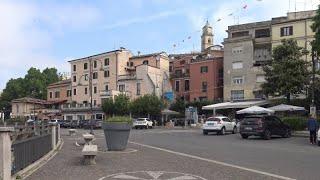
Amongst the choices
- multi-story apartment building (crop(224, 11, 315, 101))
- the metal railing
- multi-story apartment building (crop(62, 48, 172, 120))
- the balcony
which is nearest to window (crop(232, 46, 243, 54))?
multi-story apartment building (crop(224, 11, 315, 101))

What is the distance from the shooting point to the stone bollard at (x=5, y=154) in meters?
11.0

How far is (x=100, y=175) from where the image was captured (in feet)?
44.3

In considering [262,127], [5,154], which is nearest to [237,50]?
[262,127]

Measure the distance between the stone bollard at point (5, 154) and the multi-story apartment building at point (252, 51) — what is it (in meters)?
68.7

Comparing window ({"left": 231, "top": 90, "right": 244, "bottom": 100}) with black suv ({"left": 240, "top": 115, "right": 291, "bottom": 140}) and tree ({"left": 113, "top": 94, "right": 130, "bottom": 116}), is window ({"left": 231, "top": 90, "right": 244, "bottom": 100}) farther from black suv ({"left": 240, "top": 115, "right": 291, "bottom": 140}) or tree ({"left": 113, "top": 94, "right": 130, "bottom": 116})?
black suv ({"left": 240, "top": 115, "right": 291, "bottom": 140})

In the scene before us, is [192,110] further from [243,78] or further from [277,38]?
[277,38]

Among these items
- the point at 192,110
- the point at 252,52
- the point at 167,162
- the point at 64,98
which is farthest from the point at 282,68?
the point at 64,98

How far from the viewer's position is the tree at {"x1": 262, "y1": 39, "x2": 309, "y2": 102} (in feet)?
184

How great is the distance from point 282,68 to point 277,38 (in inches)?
952

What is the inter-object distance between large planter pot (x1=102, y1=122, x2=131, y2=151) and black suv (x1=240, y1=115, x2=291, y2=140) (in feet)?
54.4

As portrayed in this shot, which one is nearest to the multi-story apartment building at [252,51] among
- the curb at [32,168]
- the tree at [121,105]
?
the tree at [121,105]

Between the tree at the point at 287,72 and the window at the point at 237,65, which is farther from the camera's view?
the window at the point at 237,65

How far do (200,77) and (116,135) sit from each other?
2672 inches

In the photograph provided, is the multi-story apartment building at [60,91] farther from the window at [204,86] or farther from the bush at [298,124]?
the bush at [298,124]
